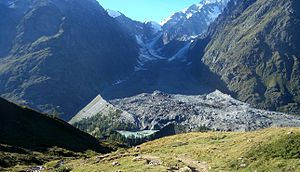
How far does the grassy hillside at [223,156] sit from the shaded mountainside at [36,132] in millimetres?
63527

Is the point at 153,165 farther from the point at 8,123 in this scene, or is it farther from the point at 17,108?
the point at 17,108

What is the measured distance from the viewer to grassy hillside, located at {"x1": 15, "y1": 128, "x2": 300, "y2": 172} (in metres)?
41.6

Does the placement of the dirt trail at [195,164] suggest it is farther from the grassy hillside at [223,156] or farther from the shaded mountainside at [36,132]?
the shaded mountainside at [36,132]

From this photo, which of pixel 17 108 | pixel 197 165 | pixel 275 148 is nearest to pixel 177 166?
pixel 197 165

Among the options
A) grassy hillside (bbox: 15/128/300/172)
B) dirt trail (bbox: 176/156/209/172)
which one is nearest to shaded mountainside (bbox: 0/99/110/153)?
grassy hillside (bbox: 15/128/300/172)

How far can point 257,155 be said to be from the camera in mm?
43906

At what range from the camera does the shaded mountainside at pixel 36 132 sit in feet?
390

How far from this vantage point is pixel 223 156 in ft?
156

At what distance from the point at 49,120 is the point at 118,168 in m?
110

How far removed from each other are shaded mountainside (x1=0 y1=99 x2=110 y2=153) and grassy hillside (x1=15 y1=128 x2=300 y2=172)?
63.5 meters

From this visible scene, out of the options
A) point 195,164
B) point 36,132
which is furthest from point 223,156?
point 36,132

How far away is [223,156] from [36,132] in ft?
312

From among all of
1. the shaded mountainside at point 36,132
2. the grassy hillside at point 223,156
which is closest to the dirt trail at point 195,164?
the grassy hillside at point 223,156

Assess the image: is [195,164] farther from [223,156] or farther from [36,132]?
[36,132]
